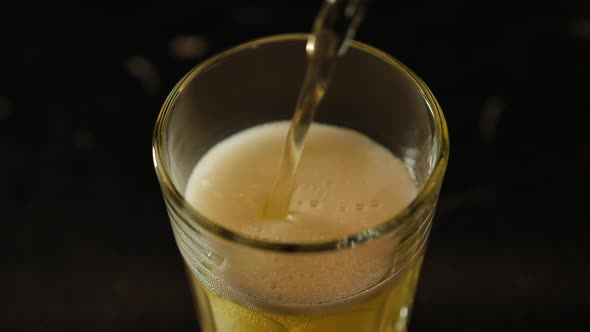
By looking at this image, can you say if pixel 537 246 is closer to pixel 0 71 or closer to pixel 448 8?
pixel 448 8

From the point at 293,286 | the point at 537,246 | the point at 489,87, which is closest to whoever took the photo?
the point at 293,286

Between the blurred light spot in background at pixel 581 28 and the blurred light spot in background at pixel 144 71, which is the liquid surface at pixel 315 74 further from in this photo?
the blurred light spot in background at pixel 581 28

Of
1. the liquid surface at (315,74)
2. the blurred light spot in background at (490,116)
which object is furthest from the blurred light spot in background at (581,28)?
the liquid surface at (315,74)

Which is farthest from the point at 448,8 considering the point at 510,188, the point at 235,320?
the point at 235,320

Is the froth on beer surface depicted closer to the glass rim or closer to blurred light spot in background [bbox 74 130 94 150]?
the glass rim

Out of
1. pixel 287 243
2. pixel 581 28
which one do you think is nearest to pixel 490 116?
pixel 581 28

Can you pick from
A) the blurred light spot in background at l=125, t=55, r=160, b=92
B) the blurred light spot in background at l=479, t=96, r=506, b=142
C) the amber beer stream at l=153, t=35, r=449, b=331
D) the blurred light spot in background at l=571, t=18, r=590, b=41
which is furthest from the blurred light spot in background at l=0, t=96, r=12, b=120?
the blurred light spot in background at l=571, t=18, r=590, b=41
